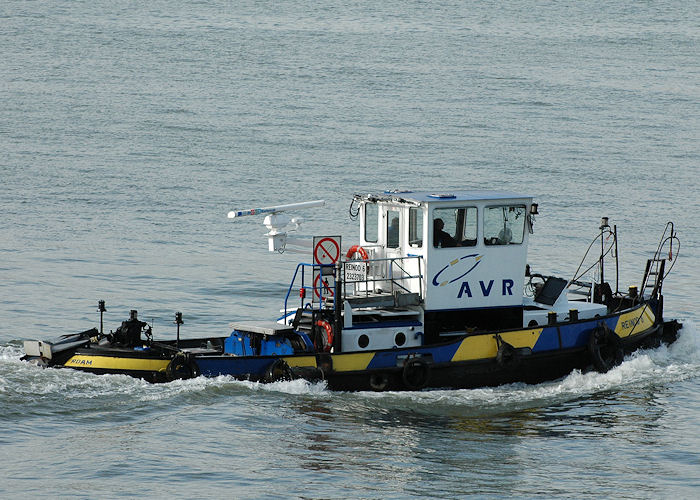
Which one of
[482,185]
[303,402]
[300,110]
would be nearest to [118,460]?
[303,402]

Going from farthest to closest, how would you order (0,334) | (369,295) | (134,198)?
(134,198), (0,334), (369,295)

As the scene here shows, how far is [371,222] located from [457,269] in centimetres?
162

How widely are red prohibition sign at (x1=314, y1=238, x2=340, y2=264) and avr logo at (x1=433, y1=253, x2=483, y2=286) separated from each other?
153 cm

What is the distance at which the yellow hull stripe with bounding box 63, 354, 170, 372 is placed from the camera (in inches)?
606

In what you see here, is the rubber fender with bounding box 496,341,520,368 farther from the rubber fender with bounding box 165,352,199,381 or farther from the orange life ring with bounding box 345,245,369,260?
the rubber fender with bounding box 165,352,199,381

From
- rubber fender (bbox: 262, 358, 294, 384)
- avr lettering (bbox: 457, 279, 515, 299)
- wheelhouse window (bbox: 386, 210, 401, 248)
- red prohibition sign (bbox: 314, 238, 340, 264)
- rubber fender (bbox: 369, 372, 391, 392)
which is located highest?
wheelhouse window (bbox: 386, 210, 401, 248)

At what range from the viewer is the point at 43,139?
37250mm

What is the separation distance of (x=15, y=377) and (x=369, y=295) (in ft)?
17.2

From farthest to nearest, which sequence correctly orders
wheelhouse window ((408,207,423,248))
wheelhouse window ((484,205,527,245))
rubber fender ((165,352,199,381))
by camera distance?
wheelhouse window ((484,205,527,245))
wheelhouse window ((408,207,423,248))
rubber fender ((165,352,199,381))

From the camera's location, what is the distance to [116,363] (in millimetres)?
15391

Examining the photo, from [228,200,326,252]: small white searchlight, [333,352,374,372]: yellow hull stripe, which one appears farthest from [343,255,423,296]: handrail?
[228,200,326,252]: small white searchlight

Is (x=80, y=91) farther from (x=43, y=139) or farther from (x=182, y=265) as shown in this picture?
(x=182, y=265)

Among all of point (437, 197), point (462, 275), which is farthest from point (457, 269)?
point (437, 197)

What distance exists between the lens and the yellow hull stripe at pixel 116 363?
15398 mm
